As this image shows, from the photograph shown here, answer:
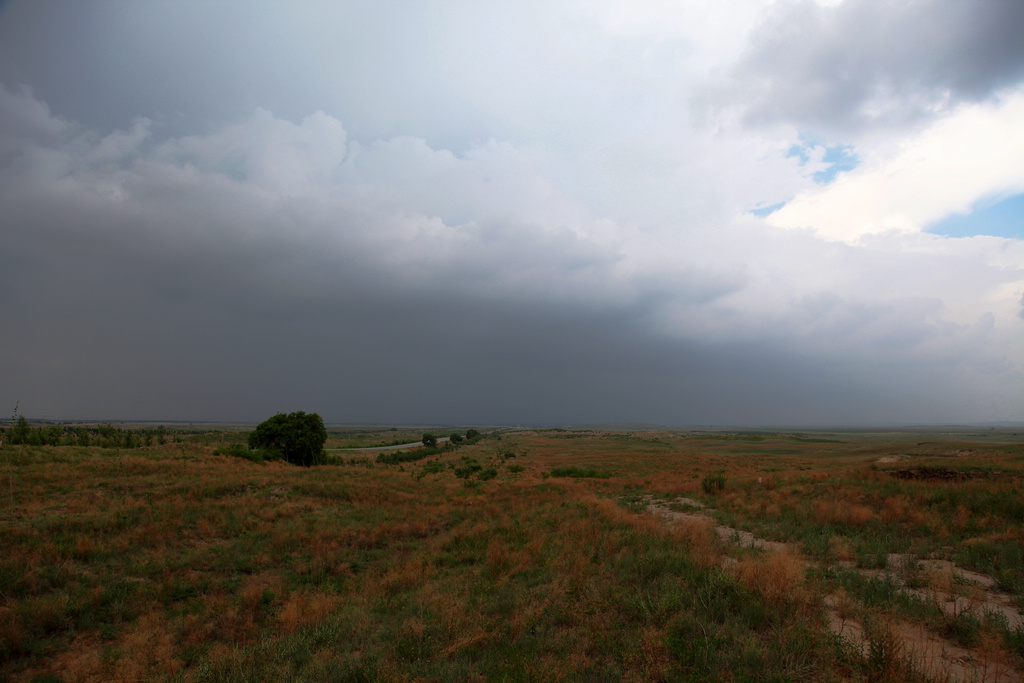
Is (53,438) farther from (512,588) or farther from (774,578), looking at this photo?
(774,578)

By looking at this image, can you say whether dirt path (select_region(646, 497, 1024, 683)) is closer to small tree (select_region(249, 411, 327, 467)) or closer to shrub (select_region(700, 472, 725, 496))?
shrub (select_region(700, 472, 725, 496))

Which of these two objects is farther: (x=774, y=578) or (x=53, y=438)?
A: (x=53, y=438)

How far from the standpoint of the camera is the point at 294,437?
44.1m

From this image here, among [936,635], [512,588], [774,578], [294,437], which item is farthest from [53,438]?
[936,635]

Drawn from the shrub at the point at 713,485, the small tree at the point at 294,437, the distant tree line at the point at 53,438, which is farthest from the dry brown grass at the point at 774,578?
the small tree at the point at 294,437

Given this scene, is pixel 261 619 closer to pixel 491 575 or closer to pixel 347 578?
pixel 347 578

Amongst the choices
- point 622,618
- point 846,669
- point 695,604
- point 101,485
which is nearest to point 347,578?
point 622,618

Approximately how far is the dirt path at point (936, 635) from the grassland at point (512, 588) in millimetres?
42

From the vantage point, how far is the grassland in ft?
16.9

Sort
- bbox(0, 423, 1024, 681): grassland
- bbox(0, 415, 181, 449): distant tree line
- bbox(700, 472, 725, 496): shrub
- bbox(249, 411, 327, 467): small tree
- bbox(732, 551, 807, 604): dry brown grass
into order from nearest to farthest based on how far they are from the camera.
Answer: bbox(0, 423, 1024, 681): grassland < bbox(732, 551, 807, 604): dry brown grass < bbox(700, 472, 725, 496): shrub < bbox(0, 415, 181, 449): distant tree line < bbox(249, 411, 327, 467): small tree

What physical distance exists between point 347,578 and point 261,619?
2392 millimetres

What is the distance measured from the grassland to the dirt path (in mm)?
42

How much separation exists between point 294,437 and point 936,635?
49.2 meters

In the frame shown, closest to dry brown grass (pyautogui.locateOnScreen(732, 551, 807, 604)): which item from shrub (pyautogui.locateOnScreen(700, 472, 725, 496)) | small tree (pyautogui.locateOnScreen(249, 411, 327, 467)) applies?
shrub (pyautogui.locateOnScreen(700, 472, 725, 496))
